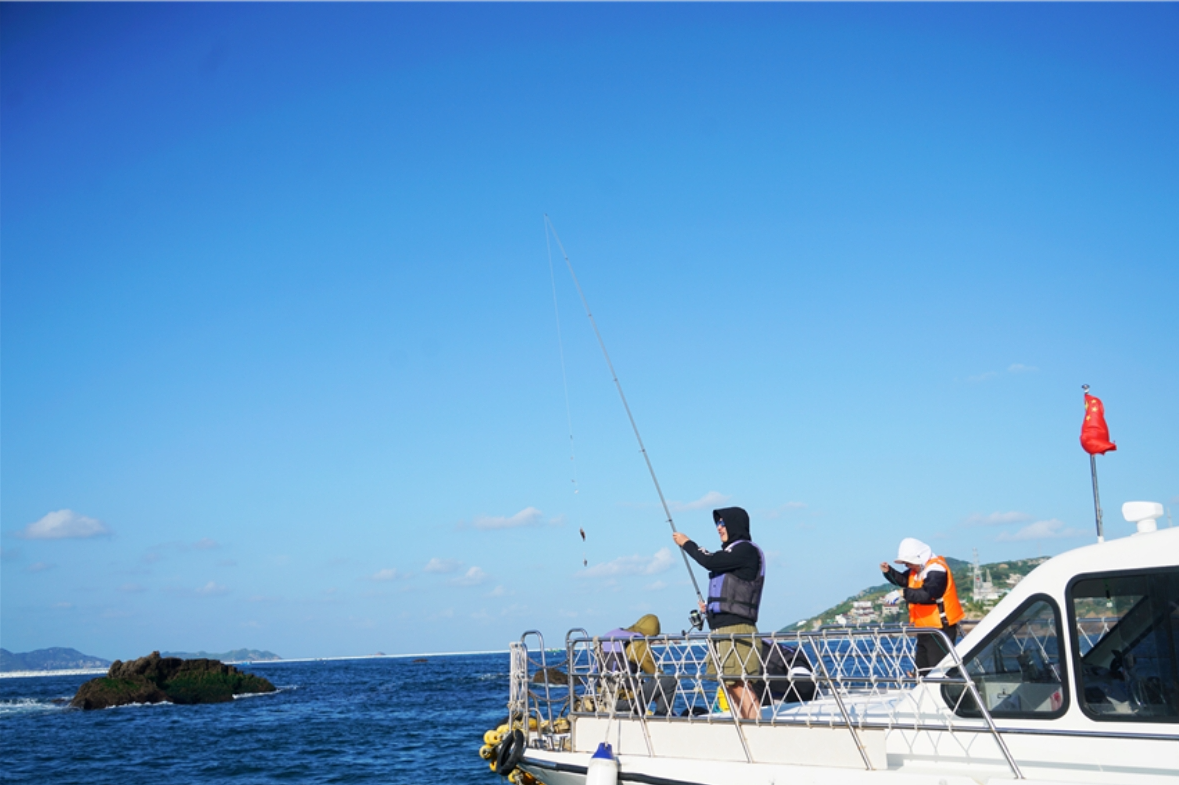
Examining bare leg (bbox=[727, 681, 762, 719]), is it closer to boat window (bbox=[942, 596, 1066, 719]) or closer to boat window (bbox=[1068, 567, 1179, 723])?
boat window (bbox=[942, 596, 1066, 719])

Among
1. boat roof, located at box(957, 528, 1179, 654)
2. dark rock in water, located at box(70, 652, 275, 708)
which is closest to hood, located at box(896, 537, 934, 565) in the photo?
boat roof, located at box(957, 528, 1179, 654)

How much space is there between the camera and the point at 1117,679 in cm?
532

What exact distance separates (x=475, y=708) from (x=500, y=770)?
87.6 feet

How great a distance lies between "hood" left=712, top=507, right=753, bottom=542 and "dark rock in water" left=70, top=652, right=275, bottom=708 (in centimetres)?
4380

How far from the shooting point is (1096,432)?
687cm

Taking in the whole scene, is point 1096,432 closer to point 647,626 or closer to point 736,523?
point 736,523

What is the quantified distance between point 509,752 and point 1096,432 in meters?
5.34

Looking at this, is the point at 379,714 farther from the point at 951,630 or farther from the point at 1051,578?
the point at 1051,578

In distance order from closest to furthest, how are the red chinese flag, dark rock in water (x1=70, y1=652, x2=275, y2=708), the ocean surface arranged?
the red chinese flag → the ocean surface → dark rock in water (x1=70, y1=652, x2=275, y2=708)

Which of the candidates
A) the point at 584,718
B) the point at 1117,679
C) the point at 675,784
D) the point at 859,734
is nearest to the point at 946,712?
the point at 859,734

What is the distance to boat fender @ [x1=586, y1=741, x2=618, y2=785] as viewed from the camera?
245 inches

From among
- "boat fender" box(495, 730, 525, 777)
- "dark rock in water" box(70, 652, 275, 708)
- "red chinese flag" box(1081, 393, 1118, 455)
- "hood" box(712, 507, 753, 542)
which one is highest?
"red chinese flag" box(1081, 393, 1118, 455)

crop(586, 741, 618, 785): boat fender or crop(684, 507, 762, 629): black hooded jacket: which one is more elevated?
crop(684, 507, 762, 629): black hooded jacket

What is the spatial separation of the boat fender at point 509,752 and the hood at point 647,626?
1440 mm
